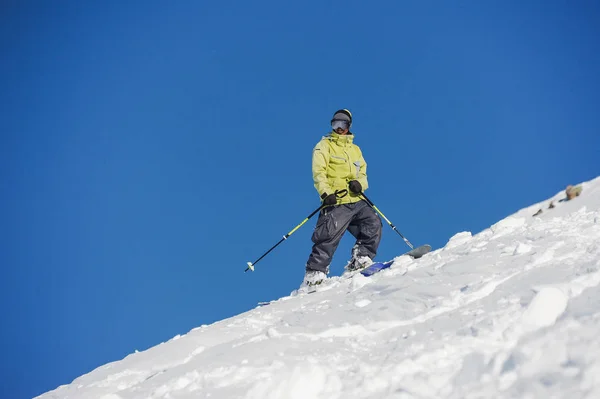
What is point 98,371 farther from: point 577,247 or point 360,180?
point 360,180

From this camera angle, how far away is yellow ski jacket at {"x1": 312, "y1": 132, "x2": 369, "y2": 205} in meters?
9.27

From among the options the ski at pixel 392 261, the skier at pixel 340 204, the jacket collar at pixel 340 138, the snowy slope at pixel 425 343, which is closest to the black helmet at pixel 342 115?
the skier at pixel 340 204

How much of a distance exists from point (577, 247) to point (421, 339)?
2.27 meters

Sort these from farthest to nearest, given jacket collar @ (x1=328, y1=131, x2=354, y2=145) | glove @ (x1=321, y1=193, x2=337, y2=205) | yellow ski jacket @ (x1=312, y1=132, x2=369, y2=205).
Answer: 1. jacket collar @ (x1=328, y1=131, x2=354, y2=145)
2. yellow ski jacket @ (x1=312, y1=132, x2=369, y2=205)
3. glove @ (x1=321, y1=193, x2=337, y2=205)

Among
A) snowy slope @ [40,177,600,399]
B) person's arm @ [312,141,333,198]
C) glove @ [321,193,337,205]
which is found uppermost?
person's arm @ [312,141,333,198]

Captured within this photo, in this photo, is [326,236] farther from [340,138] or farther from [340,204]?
[340,138]

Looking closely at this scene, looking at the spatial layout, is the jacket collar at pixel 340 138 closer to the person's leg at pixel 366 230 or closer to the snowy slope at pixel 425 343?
the person's leg at pixel 366 230

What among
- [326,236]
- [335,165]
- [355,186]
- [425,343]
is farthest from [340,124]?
[425,343]

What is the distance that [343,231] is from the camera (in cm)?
924

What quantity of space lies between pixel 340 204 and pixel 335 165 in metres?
0.70

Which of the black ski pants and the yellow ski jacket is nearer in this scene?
the black ski pants

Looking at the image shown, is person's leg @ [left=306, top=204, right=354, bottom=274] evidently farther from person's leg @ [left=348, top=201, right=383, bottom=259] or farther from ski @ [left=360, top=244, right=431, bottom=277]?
ski @ [left=360, top=244, right=431, bottom=277]

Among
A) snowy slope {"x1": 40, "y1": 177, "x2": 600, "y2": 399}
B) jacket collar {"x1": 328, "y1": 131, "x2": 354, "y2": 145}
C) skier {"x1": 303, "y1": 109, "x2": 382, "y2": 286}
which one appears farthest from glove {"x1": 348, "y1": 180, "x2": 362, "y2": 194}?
snowy slope {"x1": 40, "y1": 177, "x2": 600, "y2": 399}

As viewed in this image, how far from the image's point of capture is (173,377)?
402 centimetres
